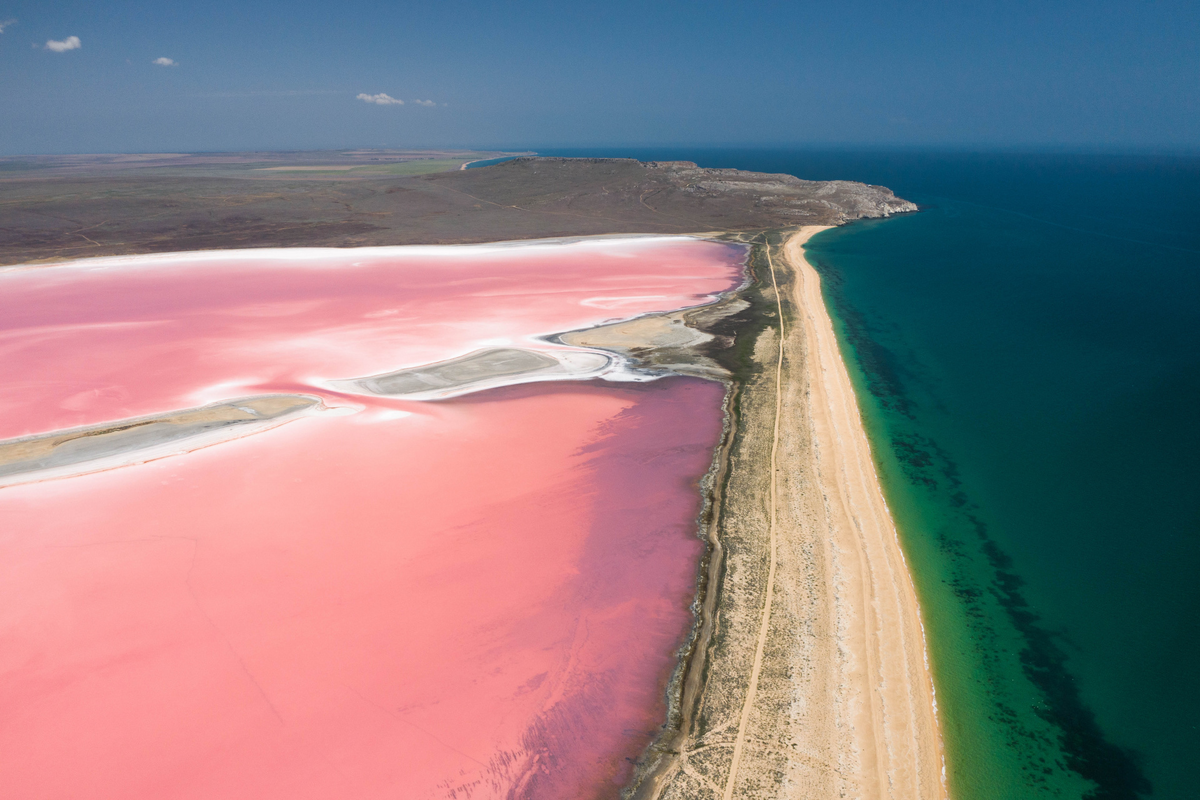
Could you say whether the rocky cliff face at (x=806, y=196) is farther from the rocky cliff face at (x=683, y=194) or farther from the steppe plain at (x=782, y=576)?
the steppe plain at (x=782, y=576)

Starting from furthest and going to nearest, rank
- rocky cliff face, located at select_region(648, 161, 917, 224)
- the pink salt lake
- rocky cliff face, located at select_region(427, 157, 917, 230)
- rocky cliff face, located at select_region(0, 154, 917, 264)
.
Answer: rocky cliff face, located at select_region(648, 161, 917, 224), rocky cliff face, located at select_region(427, 157, 917, 230), rocky cliff face, located at select_region(0, 154, 917, 264), the pink salt lake

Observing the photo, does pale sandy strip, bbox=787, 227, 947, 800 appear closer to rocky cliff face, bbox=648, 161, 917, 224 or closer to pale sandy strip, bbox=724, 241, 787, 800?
pale sandy strip, bbox=724, 241, 787, 800

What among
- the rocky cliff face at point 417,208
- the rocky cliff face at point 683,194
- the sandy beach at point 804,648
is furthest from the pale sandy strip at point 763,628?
the rocky cliff face at point 683,194

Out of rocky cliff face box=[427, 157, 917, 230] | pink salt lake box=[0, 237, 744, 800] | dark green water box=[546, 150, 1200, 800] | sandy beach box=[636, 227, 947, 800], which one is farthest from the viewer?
rocky cliff face box=[427, 157, 917, 230]

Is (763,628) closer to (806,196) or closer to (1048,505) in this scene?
(1048,505)

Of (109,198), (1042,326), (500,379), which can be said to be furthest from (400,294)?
(109,198)

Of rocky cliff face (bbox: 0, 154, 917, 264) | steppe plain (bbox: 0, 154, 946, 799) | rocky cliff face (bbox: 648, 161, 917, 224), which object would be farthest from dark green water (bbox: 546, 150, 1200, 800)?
rocky cliff face (bbox: 0, 154, 917, 264)

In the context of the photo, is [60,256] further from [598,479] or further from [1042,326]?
[1042,326]
